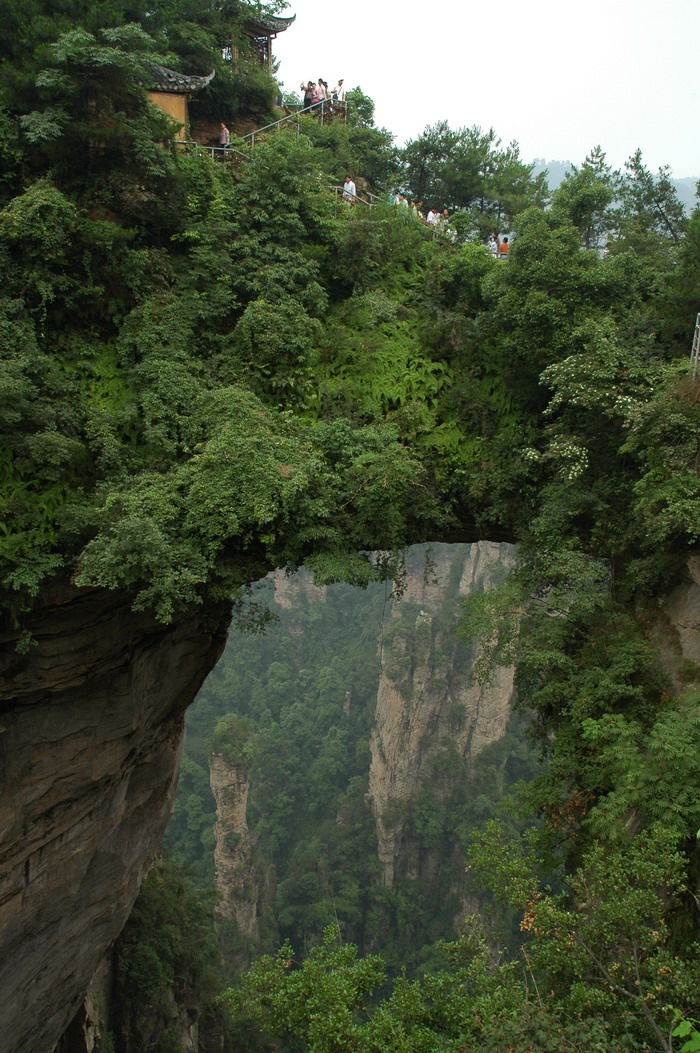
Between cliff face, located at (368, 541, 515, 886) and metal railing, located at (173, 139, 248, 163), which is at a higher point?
metal railing, located at (173, 139, 248, 163)

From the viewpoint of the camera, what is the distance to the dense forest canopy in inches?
234

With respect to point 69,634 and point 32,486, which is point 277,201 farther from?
point 69,634

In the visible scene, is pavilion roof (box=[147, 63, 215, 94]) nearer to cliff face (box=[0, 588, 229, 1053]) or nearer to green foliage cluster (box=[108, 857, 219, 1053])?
cliff face (box=[0, 588, 229, 1053])

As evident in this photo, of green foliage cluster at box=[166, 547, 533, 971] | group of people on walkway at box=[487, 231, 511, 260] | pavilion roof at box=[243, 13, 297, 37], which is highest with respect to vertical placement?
pavilion roof at box=[243, 13, 297, 37]

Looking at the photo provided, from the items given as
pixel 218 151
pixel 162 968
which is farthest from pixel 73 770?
pixel 218 151

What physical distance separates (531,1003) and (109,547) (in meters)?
5.44

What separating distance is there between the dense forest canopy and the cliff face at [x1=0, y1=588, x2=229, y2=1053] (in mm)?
863

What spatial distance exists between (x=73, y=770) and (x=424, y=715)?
32.0 meters

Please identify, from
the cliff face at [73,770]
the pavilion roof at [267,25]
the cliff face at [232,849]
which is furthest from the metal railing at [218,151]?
the cliff face at [232,849]

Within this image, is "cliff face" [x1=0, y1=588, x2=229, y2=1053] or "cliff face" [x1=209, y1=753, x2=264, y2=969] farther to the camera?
"cliff face" [x1=209, y1=753, x2=264, y2=969]

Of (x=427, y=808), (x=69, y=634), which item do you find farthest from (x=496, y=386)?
(x=427, y=808)

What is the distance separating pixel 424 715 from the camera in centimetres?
3878

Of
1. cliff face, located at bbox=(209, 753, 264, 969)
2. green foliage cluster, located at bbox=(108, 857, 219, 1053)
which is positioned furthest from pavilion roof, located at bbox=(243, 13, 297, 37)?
cliff face, located at bbox=(209, 753, 264, 969)

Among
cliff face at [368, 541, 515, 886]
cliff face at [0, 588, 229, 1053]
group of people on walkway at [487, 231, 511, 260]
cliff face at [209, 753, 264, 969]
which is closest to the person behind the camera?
cliff face at [0, 588, 229, 1053]
